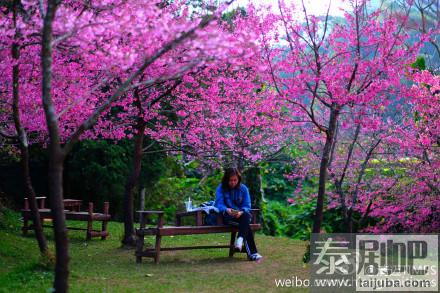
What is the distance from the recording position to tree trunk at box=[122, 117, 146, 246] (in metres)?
8.51

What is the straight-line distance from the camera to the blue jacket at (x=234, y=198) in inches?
299

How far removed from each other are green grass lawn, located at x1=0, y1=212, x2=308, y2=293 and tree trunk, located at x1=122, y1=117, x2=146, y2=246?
0.32m

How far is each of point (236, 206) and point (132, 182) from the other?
5.61 feet

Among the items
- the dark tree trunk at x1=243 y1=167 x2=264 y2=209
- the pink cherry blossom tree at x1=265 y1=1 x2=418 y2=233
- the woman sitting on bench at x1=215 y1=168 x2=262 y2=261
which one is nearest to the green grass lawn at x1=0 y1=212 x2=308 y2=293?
the woman sitting on bench at x1=215 y1=168 x2=262 y2=261

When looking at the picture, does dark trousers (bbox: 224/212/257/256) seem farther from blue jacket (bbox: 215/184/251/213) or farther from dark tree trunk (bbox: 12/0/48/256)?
dark tree trunk (bbox: 12/0/48/256)

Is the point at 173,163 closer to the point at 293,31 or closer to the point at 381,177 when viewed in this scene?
the point at 381,177

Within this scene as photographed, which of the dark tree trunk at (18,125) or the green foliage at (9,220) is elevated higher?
the dark tree trunk at (18,125)

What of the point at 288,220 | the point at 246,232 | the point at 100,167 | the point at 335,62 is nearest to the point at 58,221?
the point at 246,232

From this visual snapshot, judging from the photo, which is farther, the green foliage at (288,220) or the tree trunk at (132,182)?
the green foliage at (288,220)

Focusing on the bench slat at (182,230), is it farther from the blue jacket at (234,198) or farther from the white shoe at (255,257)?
the white shoe at (255,257)

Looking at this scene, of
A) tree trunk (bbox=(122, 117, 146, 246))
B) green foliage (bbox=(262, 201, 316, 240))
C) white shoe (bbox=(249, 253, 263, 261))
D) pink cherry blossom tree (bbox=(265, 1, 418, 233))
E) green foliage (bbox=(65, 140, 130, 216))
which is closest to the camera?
pink cherry blossom tree (bbox=(265, 1, 418, 233))

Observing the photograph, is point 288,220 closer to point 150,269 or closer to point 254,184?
point 254,184

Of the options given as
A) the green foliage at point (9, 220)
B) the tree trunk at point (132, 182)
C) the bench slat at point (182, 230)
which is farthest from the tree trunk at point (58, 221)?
the green foliage at point (9, 220)

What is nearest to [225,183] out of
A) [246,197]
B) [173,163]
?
[246,197]
